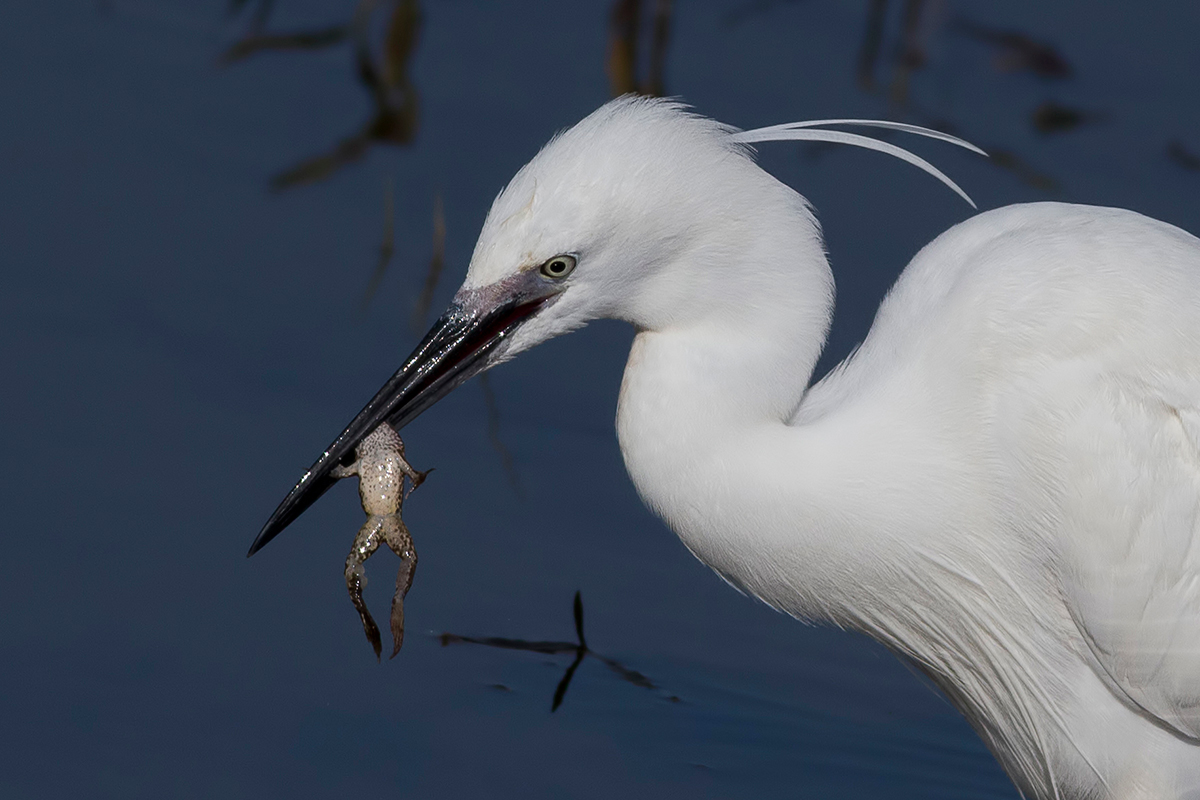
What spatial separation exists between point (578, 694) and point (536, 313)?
5.12ft

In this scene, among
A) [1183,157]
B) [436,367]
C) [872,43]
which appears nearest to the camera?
[436,367]

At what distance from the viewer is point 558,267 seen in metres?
3.20

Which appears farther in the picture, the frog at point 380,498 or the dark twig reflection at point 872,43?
the dark twig reflection at point 872,43

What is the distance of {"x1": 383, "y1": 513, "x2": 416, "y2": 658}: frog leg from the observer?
133 inches

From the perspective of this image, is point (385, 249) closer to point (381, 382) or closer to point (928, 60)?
point (381, 382)

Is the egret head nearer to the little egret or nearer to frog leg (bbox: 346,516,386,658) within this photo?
the little egret

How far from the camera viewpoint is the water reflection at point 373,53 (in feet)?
21.0

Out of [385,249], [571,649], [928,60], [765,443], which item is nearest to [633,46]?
[928,60]

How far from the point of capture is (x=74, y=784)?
407 cm

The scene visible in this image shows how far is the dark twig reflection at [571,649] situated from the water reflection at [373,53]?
2.28 m

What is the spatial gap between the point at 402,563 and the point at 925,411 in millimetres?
1004

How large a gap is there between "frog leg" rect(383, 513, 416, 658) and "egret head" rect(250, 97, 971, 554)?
0.60 ft

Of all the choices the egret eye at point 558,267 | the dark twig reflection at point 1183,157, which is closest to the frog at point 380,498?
the egret eye at point 558,267

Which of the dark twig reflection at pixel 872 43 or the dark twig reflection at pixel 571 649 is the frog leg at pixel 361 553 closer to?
the dark twig reflection at pixel 571 649
